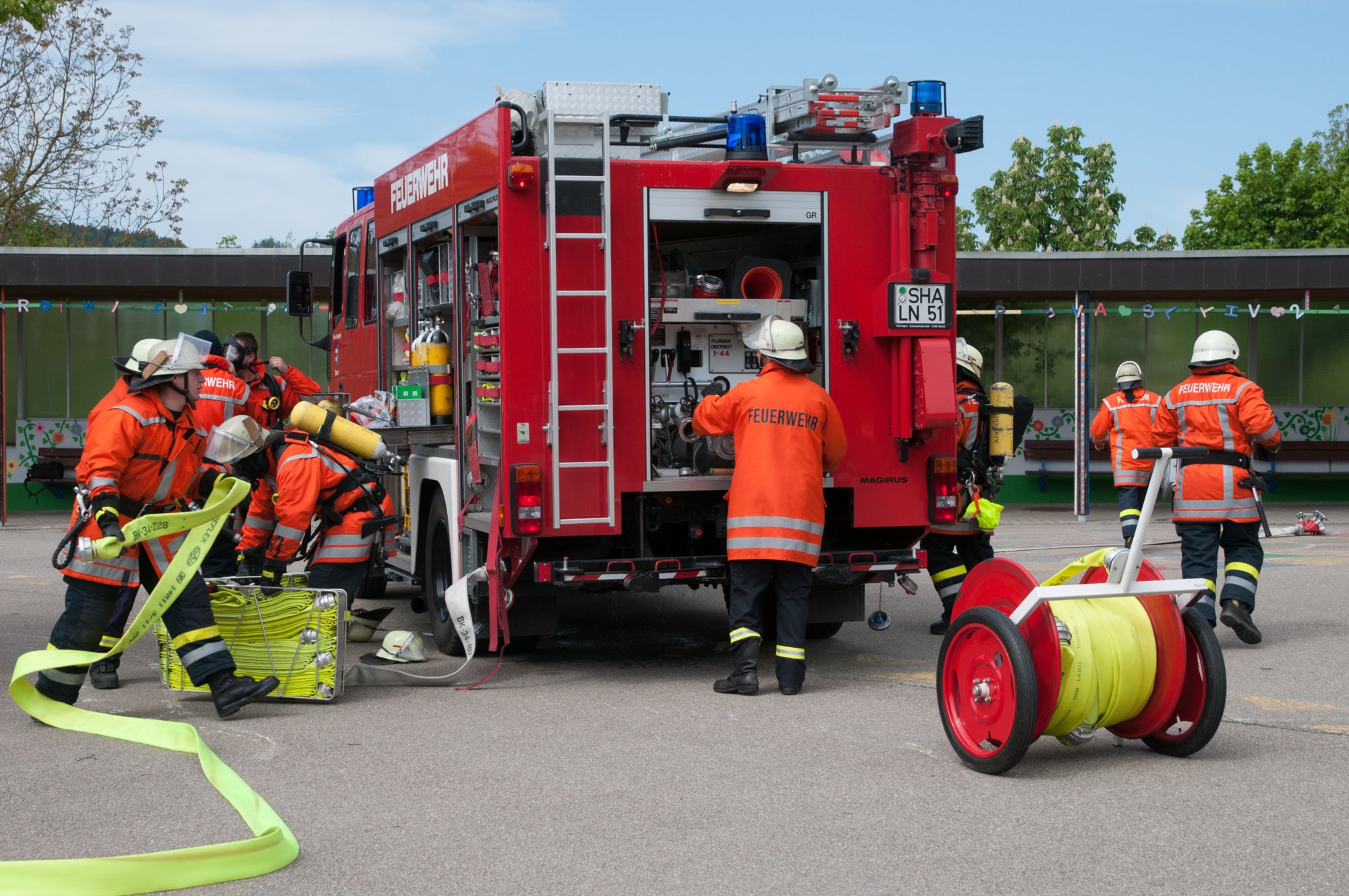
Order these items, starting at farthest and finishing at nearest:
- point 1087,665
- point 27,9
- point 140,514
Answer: point 27,9 < point 140,514 < point 1087,665

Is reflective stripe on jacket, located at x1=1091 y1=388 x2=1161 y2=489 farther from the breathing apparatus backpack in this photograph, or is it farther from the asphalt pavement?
the asphalt pavement

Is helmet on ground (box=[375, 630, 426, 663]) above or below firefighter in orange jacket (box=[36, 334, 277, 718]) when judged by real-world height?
below

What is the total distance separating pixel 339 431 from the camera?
7.96m

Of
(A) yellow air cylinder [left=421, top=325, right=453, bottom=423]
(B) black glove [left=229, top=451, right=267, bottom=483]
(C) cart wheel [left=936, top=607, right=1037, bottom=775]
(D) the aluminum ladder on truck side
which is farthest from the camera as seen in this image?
(A) yellow air cylinder [left=421, top=325, right=453, bottom=423]

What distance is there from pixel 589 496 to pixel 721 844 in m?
3.03

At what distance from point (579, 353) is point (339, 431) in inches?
62.4

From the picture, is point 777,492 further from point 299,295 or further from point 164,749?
point 299,295

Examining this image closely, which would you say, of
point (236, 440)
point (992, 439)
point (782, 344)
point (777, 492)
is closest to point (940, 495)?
point (777, 492)

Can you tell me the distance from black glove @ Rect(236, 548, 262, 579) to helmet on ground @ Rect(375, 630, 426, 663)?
85 centimetres

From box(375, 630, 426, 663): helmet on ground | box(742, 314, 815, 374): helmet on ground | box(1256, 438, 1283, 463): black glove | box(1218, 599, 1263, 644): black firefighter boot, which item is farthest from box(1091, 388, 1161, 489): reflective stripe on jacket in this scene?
box(375, 630, 426, 663): helmet on ground

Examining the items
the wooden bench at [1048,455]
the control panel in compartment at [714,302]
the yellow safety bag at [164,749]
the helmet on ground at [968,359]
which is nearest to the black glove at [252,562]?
the yellow safety bag at [164,749]

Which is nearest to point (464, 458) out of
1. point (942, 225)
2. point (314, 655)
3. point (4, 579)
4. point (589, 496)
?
point (589, 496)

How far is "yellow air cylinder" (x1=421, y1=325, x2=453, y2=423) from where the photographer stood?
8.60m

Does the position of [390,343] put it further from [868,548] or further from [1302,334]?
[1302,334]
